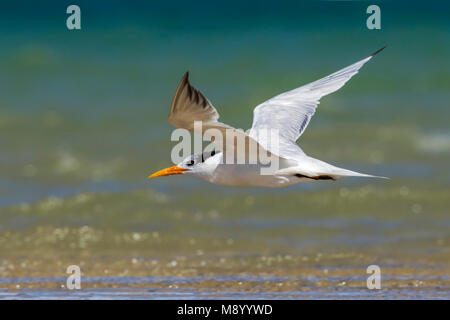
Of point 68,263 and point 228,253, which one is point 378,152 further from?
point 68,263

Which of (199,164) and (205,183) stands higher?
(199,164)

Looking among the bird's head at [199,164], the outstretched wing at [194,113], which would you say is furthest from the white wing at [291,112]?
the outstretched wing at [194,113]

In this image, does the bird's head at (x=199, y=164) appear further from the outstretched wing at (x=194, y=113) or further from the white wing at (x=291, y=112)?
the outstretched wing at (x=194, y=113)

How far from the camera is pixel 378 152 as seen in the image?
10.8 m

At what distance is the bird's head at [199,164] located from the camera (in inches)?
207

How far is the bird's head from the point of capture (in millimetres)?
5254

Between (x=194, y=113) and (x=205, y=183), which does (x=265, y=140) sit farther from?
(x=205, y=183)

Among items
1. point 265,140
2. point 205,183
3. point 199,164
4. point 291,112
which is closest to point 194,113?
point 199,164

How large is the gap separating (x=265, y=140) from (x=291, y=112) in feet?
2.26

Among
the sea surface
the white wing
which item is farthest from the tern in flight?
the sea surface

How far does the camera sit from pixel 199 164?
17.4 ft

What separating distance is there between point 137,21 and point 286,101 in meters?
10.6

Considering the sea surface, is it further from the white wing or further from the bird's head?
the white wing

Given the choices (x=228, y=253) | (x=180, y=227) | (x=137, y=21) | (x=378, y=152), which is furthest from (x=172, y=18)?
(x=228, y=253)
